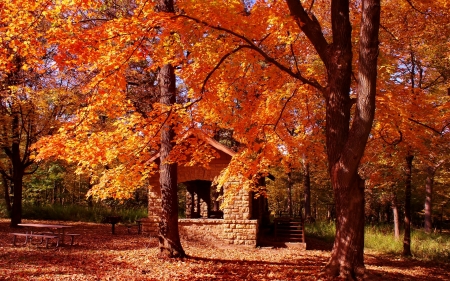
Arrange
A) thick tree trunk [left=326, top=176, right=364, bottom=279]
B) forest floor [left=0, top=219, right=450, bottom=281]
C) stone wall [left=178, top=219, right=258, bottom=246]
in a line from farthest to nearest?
stone wall [left=178, top=219, right=258, bottom=246] → forest floor [left=0, top=219, right=450, bottom=281] → thick tree trunk [left=326, top=176, right=364, bottom=279]

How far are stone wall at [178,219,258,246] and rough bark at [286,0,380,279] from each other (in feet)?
26.1

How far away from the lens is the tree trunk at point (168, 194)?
9.55 meters

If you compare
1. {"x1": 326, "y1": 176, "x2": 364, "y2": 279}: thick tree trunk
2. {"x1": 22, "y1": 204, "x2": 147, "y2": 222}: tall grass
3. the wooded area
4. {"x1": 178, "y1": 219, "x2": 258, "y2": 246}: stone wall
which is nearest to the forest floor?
{"x1": 326, "y1": 176, "x2": 364, "y2": 279}: thick tree trunk

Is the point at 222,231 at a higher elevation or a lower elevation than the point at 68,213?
lower

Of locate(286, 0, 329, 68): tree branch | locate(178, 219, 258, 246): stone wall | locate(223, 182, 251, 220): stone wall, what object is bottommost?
locate(178, 219, 258, 246): stone wall

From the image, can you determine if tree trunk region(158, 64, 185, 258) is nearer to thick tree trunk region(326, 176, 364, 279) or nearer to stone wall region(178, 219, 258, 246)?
thick tree trunk region(326, 176, 364, 279)

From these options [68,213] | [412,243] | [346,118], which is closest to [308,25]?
[346,118]

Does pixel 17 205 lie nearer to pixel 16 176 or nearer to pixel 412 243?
pixel 16 176

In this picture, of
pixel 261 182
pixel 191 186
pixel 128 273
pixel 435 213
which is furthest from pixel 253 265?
pixel 435 213

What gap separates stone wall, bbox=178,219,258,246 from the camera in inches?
567

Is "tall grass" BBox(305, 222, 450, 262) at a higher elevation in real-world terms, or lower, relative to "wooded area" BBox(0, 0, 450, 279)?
lower

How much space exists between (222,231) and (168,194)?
5344mm

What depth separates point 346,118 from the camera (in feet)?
21.8

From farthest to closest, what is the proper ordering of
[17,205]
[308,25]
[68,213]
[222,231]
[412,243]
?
[68,213], [412,243], [17,205], [222,231], [308,25]
